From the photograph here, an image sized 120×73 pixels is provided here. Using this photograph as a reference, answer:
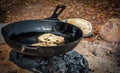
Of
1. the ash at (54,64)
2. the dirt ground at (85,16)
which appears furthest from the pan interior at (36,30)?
the dirt ground at (85,16)

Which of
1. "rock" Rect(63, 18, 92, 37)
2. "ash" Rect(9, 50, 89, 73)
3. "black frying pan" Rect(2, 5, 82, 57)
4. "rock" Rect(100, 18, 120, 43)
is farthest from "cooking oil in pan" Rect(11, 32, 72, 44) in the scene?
"rock" Rect(100, 18, 120, 43)

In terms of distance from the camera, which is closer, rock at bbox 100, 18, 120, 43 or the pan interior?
the pan interior

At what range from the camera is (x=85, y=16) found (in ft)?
27.9

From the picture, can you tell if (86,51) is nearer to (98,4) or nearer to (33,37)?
(33,37)

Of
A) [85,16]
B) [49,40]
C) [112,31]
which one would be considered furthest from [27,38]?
[85,16]

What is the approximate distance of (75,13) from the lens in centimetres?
873

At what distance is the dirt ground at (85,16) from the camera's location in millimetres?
5406

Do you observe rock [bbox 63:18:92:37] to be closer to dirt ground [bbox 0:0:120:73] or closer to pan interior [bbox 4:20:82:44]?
dirt ground [bbox 0:0:120:73]

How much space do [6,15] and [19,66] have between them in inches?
147

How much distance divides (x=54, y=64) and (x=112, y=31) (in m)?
2.42

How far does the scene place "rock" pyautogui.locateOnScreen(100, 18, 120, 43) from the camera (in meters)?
6.57

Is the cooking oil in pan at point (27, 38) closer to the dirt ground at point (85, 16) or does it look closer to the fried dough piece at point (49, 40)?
the fried dough piece at point (49, 40)

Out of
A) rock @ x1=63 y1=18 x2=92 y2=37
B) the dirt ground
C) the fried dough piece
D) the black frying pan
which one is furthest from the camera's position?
rock @ x1=63 y1=18 x2=92 y2=37

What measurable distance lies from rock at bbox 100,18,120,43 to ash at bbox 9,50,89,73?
1.52 m
